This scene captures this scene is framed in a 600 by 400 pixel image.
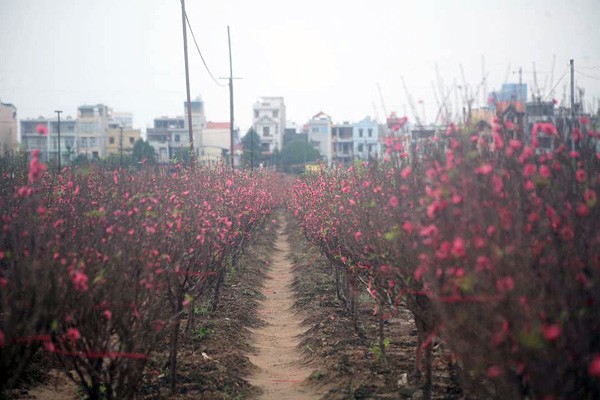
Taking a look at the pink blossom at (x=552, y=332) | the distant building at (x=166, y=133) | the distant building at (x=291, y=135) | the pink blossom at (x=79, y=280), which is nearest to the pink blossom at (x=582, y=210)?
the pink blossom at (x=552, y=332)

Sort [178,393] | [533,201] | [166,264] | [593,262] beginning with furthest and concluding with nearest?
[178,393] → [166,264] → [533,201] → [593,262]

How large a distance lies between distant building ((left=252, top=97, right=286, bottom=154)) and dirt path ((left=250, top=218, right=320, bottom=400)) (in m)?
70.4

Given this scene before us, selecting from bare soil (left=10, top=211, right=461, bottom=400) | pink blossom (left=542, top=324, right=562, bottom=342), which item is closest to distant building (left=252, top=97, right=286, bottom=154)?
bare soil (left=10, top=211, right=461, bottom=400)

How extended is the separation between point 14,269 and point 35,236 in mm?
444

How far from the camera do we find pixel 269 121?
94875mm

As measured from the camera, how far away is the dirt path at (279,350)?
11.0m

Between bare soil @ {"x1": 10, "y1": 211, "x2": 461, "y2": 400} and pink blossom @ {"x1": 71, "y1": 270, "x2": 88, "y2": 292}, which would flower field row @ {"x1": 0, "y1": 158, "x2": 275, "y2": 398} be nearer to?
pink blossom @ {"x1": 71, "y1": 270, "x2": 88, "y2": 292}

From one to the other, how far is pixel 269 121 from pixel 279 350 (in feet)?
269

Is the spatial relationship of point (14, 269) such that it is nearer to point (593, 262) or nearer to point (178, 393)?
point (178, 393)

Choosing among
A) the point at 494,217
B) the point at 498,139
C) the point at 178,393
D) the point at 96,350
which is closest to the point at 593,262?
the point at 494,217

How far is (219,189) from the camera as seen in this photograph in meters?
15.3

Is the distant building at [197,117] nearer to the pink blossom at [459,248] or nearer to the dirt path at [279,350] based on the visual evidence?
the dirt path at [279,350]

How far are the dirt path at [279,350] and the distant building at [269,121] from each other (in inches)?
2772

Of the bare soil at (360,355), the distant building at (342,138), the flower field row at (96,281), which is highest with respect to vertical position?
the distant building at (342,138)
